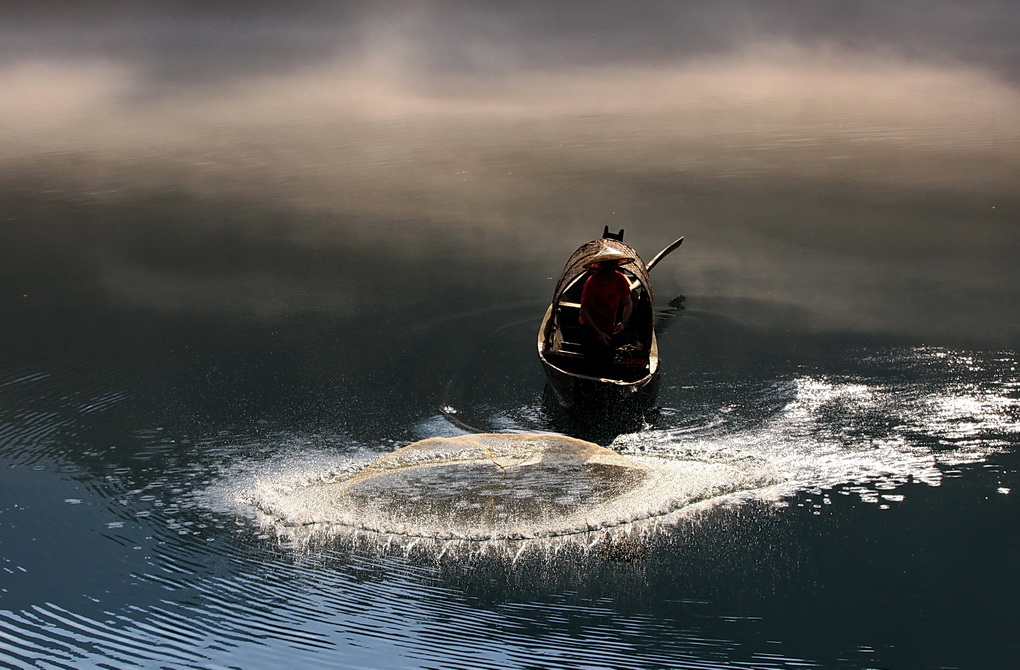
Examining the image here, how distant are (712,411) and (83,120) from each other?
3225 cm

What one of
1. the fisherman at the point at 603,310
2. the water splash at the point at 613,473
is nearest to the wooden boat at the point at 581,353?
the fisherman at the point at 603,310

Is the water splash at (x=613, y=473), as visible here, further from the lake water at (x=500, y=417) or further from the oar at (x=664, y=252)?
the oar at (x=664, y=252)

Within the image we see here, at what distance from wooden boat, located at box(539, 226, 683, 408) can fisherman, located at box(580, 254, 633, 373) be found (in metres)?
0.11

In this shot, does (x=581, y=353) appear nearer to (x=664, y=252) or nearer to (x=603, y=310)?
(x=603, y=310)

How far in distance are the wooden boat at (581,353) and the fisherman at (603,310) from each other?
110 mm

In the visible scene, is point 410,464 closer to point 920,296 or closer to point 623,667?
point 623,667

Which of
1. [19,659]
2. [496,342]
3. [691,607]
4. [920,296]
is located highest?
[920,296]

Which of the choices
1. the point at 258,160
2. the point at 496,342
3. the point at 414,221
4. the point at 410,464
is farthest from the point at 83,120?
the point at 410,464

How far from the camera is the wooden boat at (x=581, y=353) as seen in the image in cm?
962

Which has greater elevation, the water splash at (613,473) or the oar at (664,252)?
the oar at (664,252)

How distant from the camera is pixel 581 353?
1028cm

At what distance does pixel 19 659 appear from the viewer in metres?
6.54

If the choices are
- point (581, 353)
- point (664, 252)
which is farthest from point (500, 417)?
point (664, 252)

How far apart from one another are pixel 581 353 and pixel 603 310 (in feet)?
1.88
